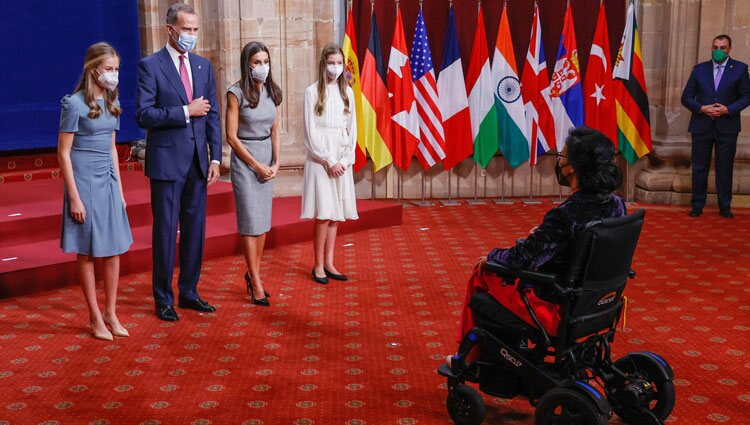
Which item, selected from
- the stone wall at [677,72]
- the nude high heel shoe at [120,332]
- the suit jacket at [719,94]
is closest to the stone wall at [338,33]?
the stone wall at [677,72]

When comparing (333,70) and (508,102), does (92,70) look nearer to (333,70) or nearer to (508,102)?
(333,70)

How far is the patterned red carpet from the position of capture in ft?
13.5

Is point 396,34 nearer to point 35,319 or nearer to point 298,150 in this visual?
point 298,150

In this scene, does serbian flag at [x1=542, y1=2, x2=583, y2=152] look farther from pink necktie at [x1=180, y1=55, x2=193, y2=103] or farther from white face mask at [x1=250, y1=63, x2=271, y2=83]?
pink necktie at [x1=180, y1=55, x2=193, y2=103]

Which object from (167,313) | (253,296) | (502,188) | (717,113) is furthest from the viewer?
(502,188)

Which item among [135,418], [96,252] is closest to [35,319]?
[96,252]

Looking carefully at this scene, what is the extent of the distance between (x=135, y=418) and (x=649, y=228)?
573 centimetres

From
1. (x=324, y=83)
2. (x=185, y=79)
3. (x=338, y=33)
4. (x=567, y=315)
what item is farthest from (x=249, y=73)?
(x=338, y=33)

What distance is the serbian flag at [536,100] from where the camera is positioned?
964 cm

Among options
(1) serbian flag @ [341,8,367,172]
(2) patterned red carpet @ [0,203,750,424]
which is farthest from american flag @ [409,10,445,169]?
(2) patterned red carpet @ [0,203,750,424]

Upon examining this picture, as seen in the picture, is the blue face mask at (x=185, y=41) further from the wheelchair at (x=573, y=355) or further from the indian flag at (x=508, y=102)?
the indian flag at (x=508, y=102)

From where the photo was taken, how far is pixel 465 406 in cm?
379

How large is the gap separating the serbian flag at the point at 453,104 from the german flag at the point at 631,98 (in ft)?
5.37

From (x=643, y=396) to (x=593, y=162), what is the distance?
3.32ft
